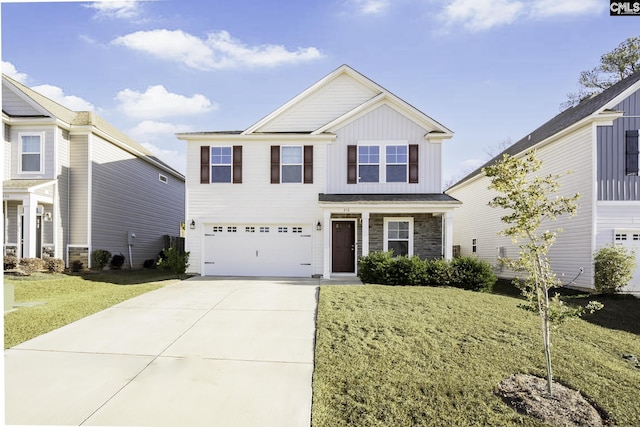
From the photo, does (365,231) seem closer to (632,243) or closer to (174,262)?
(174,262)

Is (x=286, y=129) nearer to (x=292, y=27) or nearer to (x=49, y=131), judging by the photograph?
(x=292, y=27)

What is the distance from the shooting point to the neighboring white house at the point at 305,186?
13.4m

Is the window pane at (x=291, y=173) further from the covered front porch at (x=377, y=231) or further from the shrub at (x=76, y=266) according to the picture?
the shrub at (x=76, y=266)

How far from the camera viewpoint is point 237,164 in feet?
44.8

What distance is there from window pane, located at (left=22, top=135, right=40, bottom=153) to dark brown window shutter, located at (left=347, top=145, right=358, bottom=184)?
11.2 meters

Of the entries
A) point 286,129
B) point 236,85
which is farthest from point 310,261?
point 236,85

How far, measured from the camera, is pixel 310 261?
1354 centimetres

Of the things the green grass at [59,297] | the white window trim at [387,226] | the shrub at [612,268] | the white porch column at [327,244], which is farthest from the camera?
the white window trim at [387,226]

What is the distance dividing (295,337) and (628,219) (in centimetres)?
1160

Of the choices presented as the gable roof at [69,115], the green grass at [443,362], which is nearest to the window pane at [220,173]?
the gable roof at [69,115]

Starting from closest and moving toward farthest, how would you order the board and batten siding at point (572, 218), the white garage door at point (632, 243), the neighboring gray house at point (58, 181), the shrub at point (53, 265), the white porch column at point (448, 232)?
1. the white garage door at point (632, 243)
2. the board and batten siding at point (572, 218)
3. the white porch column at point (448, 232)
4. the shrub at point (53, 265)
5. the neighboring gray house at point (58, 181)

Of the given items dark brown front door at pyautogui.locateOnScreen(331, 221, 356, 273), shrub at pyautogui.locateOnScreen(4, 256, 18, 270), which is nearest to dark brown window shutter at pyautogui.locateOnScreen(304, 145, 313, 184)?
dark brown front door at pyautogui.locateOnScreen(331, 221, 356, 273)

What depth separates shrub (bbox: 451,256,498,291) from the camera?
1101 centimetres

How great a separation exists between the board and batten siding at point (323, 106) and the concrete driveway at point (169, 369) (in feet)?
26.5
